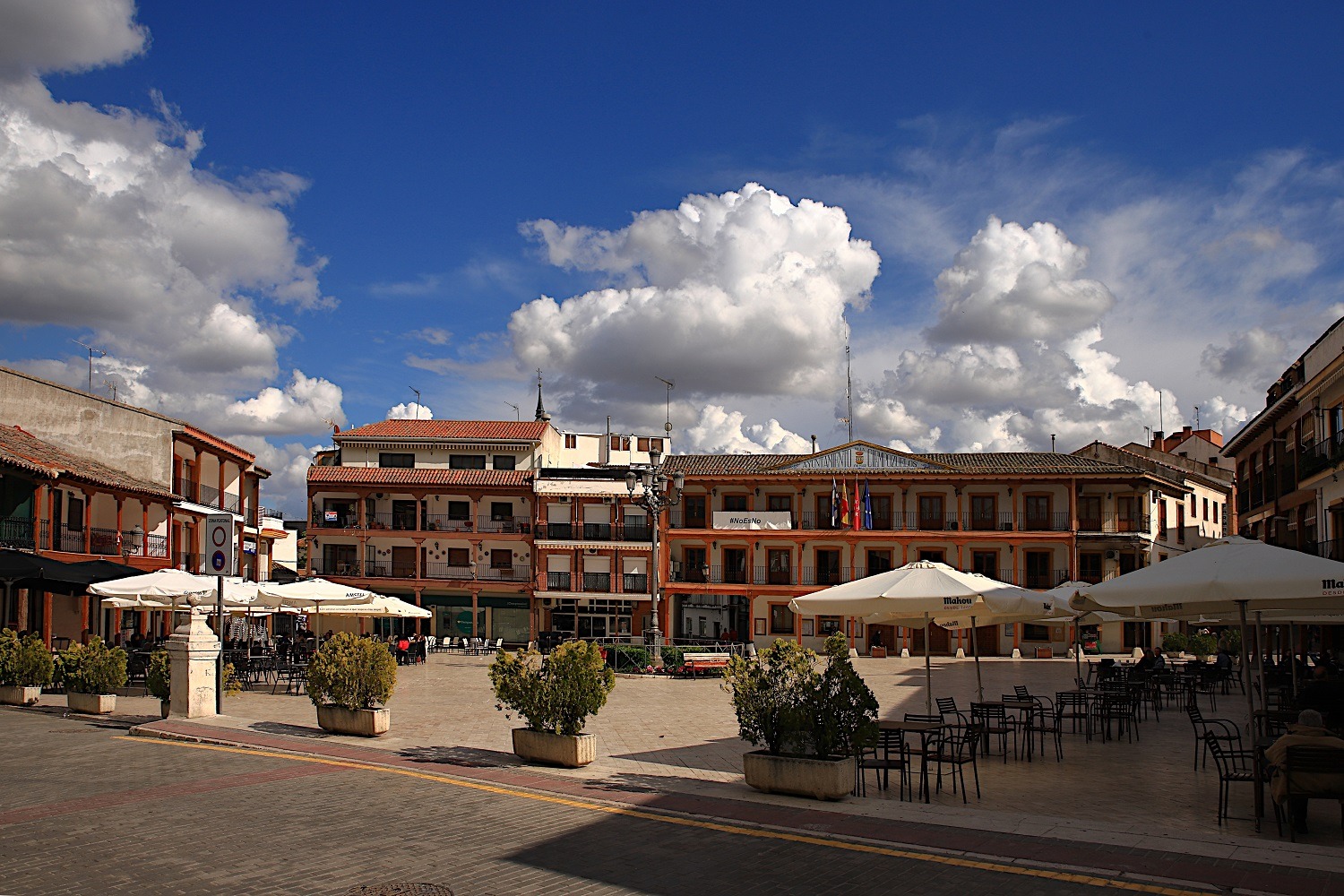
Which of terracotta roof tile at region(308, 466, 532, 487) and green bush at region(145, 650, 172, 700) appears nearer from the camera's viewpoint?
green bush at region(145, 650, 172, 700)

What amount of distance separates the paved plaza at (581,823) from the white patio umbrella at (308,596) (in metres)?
7.99

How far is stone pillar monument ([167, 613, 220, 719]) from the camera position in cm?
1675

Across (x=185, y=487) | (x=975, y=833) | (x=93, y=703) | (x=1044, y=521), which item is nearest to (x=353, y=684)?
(x=93, y=703)

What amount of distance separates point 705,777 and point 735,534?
3832 centimetres

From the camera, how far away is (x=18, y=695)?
20.3 meters

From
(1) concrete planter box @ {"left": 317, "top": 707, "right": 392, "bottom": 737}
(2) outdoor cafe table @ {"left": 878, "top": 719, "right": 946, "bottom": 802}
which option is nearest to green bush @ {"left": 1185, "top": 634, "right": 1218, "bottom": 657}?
(2) outdoor cafe table @ {"left": 878, "top": 719, "right": 946, "bottom": 802}

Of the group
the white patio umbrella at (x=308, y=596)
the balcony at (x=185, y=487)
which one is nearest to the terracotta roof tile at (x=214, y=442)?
the balcony at (x=185, y=487)

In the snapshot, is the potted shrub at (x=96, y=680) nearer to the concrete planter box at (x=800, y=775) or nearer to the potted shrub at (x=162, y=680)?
the potted shrub at (x=162, y=680)

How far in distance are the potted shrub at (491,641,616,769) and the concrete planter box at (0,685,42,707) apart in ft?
40.8

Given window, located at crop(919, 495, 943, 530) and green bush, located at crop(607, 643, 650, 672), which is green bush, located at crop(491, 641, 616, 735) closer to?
green bush, located at crop(607, 643, 650, 672)

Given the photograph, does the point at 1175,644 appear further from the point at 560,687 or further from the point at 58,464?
the point at 58,464

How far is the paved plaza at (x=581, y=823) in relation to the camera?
8062 mm

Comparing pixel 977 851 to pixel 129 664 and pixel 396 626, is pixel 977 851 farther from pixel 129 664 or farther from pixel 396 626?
pixel 396 626

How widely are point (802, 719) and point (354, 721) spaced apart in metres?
7.91
